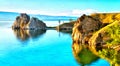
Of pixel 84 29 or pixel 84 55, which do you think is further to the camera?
pixel 84 29

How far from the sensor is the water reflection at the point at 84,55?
10251cm

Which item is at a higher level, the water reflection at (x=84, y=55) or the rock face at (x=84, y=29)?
the rock face at (x=84, y=29)

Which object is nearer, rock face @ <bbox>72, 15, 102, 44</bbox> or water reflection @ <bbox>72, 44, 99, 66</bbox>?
water reflection @ <bbox>72, 44, 99, 66</bbox>

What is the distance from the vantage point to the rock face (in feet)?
478

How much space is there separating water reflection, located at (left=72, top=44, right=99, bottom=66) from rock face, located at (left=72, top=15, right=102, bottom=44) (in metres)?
5.93

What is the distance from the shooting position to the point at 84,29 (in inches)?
5832

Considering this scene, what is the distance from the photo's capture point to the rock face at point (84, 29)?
14576 cm

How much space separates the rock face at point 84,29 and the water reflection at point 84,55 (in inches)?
234

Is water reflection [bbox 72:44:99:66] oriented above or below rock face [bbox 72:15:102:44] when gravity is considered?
below

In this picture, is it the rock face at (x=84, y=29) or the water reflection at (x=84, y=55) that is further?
the rock face at (x=84, y=29)

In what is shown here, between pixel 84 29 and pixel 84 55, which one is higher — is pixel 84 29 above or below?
above

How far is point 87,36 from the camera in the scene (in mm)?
145875

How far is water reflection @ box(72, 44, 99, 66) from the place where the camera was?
102512 mm

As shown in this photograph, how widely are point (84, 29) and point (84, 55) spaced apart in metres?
32.9
